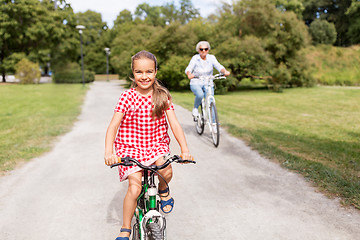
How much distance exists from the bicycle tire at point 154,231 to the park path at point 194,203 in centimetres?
75

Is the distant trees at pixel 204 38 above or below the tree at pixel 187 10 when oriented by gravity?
below

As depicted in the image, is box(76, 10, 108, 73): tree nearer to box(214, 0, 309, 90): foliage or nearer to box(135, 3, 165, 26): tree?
box(135, 3, 165, 26): tree

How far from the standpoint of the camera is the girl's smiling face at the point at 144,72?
2.38m

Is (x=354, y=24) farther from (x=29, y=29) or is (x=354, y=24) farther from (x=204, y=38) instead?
(x=29, y=29)

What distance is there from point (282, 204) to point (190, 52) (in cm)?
1869

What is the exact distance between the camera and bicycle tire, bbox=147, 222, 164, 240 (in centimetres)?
210

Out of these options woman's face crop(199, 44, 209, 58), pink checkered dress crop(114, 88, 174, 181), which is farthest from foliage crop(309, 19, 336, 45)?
pink checkered dress crop(114, 88, 174, 181)

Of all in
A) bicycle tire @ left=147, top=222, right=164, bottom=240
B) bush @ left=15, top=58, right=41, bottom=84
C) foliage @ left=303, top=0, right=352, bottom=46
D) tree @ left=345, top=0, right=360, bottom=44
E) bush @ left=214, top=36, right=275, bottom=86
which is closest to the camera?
bicycle tire @ left=147, top=222, right=164, bottom=240

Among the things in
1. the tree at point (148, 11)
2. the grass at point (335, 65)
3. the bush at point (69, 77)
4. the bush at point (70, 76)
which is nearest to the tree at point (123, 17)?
the tree at point (148, 11)

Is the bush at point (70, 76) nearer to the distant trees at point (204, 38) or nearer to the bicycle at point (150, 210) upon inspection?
the distant trees at point (204, 38)

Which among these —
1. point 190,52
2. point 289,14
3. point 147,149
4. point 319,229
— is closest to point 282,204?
point 319,229

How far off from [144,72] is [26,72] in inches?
1288

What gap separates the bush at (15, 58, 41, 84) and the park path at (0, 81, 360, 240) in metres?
29.1

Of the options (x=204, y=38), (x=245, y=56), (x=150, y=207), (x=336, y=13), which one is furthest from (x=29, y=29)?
(x=336, y=13)
